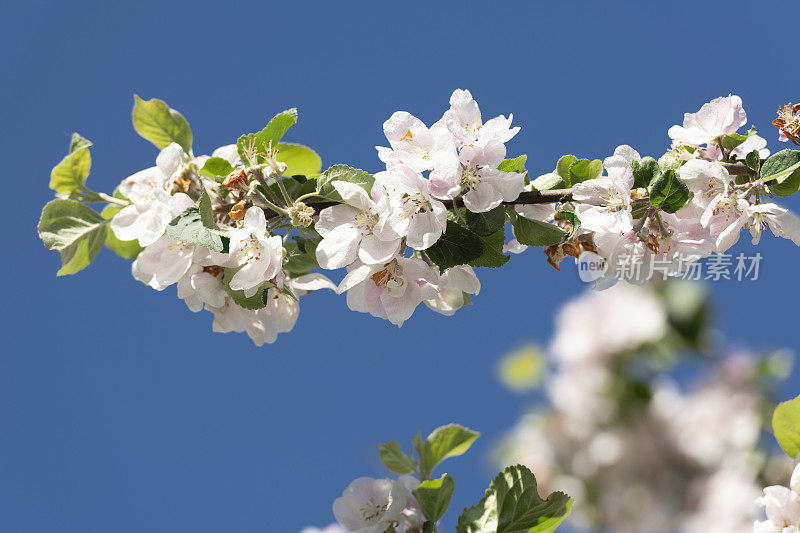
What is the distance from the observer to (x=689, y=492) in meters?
3.41

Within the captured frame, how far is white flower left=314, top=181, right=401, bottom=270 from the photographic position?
95 centimetres

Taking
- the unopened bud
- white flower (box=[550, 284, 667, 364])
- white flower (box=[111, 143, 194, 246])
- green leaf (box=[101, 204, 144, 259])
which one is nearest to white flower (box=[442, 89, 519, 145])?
the unopened bud

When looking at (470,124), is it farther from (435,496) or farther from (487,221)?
(435,496)

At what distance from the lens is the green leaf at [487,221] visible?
0.97m

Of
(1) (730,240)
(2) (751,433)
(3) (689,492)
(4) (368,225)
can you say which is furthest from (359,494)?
(3) (689,492)

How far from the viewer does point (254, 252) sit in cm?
100

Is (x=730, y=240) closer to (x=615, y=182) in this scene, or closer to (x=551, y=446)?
(x=615, y=182)

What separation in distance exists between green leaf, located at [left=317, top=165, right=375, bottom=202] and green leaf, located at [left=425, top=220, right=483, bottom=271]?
0.13 metres

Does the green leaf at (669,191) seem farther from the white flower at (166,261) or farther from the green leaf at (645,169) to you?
the white flower at (166,261)

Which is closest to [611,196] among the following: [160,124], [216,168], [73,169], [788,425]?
[788,425]

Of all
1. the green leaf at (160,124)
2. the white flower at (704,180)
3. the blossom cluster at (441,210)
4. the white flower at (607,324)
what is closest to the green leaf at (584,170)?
the blossom cluster at (441,210)

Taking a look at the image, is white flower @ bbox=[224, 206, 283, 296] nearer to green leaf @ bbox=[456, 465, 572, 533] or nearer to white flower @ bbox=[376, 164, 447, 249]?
white flower @ bbox=[376, 164, 447, 249]

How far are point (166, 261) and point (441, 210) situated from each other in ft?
1.50

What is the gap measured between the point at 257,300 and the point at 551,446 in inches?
108
